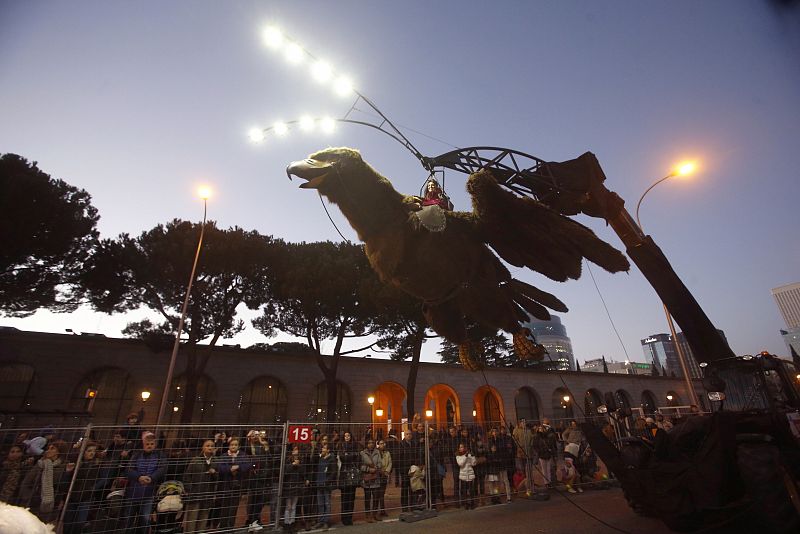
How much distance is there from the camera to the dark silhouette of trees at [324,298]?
675 inches

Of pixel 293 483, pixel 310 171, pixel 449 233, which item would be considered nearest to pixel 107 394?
pixel 293 483

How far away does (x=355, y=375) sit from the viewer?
21.0 meters

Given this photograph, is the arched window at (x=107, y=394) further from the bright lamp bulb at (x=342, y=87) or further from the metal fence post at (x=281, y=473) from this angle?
the bright lamp bulb at (x=342, y=87)

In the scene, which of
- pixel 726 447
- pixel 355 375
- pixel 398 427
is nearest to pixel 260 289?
pixel 355 375

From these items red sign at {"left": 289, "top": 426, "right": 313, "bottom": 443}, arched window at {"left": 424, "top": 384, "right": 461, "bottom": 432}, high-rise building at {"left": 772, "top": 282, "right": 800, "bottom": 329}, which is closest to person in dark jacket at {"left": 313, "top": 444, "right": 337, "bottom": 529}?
red sign at {"left": 289, "top": 426, "right": 313, "bottom": 443}

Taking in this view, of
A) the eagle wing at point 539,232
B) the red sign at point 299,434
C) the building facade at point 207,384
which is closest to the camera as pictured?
the eagle wing at point 539,232

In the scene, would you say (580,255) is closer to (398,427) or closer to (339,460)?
(339,460)

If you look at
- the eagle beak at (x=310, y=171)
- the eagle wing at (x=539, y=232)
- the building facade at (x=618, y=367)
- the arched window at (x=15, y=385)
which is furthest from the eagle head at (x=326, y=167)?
the building facade at (x=618, y=367)

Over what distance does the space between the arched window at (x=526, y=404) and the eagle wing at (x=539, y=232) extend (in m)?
25.0

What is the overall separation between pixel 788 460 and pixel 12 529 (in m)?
6.78

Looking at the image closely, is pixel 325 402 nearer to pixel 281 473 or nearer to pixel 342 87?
pixel 281 473

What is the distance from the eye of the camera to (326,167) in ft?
11.9

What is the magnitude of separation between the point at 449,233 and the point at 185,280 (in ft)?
54.2

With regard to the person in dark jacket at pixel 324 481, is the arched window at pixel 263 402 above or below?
above
